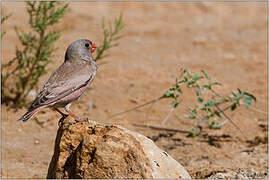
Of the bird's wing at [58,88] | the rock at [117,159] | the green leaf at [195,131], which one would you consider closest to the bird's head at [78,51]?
the bird's wing at [58,88]

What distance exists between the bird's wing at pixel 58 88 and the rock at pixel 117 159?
902mm

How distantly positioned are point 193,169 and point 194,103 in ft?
7.50

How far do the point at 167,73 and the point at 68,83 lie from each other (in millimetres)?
4458

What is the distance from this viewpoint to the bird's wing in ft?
15.2

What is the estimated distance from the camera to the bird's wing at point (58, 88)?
183 inches

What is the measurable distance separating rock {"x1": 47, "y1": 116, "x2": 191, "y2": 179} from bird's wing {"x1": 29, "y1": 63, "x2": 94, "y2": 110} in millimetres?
902

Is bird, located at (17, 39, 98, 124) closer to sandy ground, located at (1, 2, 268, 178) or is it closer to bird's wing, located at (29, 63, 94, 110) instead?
bird's wing, located at (29, 63, 94, 110)

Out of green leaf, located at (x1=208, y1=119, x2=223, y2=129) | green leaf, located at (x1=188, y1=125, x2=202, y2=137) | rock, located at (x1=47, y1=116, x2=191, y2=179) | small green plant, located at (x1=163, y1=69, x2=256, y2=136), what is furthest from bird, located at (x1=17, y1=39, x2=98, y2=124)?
green leaf, located at (x1=208, y1=119, x2=223, y2=129)

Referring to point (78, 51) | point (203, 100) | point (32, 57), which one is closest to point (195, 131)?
point (203, 100)

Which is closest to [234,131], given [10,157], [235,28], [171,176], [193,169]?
[193,169]

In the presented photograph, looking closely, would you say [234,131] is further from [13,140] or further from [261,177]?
[13,140]

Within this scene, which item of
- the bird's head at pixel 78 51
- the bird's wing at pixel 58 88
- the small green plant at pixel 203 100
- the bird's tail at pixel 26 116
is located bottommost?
the small green plant at pixel 203 100

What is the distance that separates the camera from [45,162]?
19.2 ft

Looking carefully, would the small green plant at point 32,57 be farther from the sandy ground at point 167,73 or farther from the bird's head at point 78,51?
the bird's head at point 78,51
